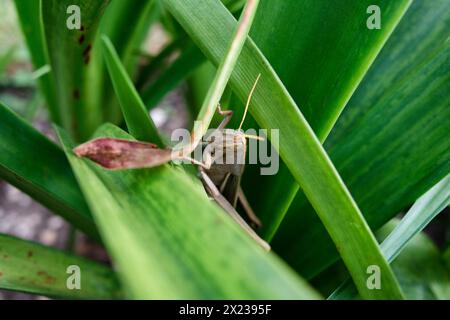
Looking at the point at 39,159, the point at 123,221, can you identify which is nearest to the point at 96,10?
the point at 39,159

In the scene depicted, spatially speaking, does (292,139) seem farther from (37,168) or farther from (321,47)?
(37,168)

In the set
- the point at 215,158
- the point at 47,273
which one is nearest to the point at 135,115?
the point at 215,158

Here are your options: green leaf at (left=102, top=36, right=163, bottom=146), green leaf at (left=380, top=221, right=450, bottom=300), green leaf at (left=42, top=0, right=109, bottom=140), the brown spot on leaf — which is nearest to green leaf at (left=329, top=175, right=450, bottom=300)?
green leaf at (left=380, top=221, right=450, bottom=300)

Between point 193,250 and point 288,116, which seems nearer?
point 193,250

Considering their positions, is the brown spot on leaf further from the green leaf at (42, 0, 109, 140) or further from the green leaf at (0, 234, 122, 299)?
the green leaf at (0, 234, 122, 299)

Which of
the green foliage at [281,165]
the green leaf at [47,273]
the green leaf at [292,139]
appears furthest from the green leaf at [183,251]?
the green leaf at [47,273]

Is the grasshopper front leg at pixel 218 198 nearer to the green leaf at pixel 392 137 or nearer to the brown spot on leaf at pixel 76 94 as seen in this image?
the green leaf at pixel 392 137

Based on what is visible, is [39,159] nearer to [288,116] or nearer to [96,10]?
[96,10]
